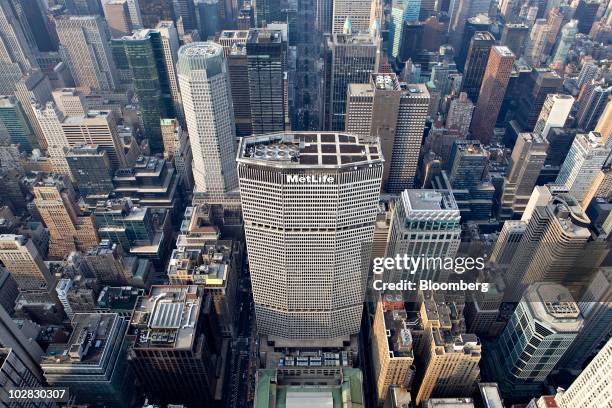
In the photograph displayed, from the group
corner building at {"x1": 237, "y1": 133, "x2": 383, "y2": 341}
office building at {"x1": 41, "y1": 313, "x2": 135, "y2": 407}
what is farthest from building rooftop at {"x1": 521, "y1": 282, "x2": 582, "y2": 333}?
office building at {"x1": 41, "y1": 313, "x2": 135, "y2": 407}

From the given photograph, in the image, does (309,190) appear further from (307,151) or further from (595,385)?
(595,385)

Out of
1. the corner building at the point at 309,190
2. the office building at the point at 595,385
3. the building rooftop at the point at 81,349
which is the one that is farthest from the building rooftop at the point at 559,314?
the building rooftop at the point at 81,349

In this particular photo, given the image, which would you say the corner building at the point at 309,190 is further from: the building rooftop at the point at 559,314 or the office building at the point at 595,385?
the office building at the point at 595,385

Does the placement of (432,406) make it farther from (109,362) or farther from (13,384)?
(13,384)

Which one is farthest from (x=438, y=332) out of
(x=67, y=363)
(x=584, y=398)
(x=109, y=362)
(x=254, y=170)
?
(x=67, y=363)

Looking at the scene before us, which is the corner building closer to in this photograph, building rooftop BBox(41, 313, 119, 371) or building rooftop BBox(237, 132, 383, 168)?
building rooftop BBox(237, 132, 383, 168)

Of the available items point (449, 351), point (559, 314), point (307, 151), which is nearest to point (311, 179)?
point (307, 151)
